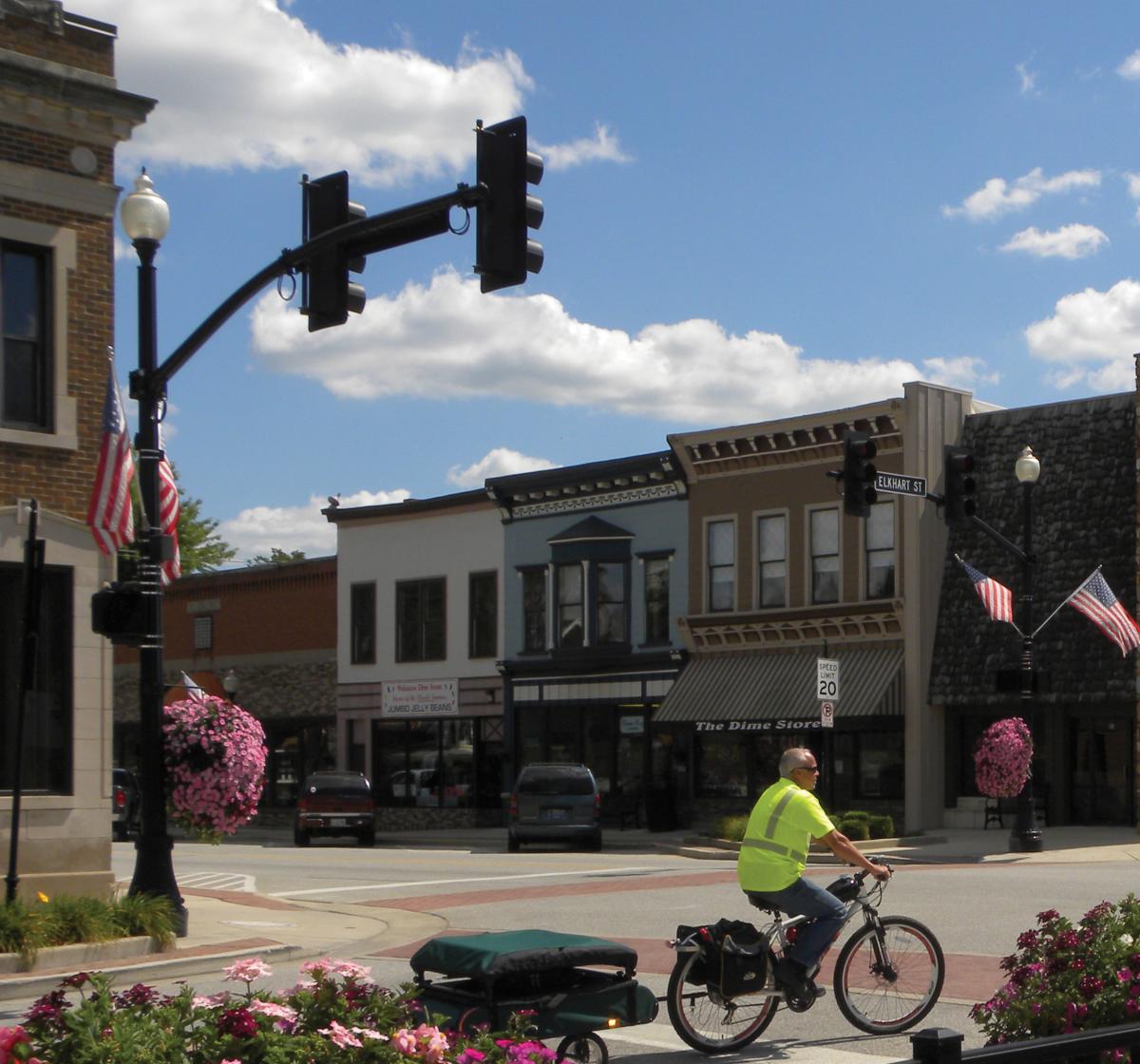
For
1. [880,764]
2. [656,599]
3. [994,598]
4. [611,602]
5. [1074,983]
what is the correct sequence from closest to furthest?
1. [1074,983]
2. [994,598]
3. [880,764]
4. [656,599]
5. [611,602]

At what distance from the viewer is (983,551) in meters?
36.0

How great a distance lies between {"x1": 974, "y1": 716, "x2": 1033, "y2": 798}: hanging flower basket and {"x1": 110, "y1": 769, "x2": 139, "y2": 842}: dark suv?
63.1ft

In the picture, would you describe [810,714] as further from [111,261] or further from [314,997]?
[314,997]

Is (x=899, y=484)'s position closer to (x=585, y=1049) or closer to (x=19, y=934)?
(x=19, y=934)

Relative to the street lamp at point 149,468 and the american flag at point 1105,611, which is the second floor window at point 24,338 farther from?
the american flag at point 1105,611

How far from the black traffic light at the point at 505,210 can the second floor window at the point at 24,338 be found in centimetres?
732

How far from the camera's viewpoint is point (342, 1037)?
5082mm

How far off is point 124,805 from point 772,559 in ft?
50.6

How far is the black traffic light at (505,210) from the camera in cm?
1204

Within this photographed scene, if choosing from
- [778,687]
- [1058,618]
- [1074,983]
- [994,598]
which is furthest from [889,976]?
[778,687]

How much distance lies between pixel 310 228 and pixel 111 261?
547cm

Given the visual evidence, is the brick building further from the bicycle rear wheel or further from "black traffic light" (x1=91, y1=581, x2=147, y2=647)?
Result: the bicycle rear wheel

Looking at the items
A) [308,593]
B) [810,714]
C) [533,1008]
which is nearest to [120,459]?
[533,1008]

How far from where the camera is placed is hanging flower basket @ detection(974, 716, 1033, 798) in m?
28.4
